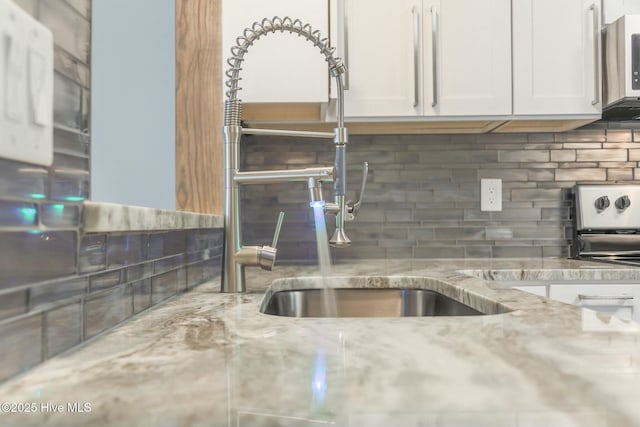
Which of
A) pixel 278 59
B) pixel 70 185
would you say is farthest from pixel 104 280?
pixel 278 59

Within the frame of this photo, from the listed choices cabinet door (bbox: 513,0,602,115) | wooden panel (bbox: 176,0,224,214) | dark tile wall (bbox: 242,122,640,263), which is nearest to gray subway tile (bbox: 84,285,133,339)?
wooden panel (bbox: 176,0,224,214)

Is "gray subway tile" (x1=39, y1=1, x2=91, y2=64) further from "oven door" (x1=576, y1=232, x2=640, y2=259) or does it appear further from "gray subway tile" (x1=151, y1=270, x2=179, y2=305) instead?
"oven door" (x1=576, y1=232, x2=640, y2=259)

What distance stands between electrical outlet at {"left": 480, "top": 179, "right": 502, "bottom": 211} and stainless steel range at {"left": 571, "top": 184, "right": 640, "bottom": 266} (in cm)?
29

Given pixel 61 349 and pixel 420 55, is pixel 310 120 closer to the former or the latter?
pixel 420 55

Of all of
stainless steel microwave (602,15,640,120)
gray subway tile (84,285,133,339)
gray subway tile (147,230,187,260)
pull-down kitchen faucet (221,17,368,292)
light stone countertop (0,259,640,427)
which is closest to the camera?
light stone countertop (0,259,640,427)

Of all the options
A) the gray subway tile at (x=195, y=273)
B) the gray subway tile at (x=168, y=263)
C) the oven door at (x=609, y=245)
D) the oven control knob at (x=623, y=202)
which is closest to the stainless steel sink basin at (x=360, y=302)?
the gray subway tile at (x=195, y=273)

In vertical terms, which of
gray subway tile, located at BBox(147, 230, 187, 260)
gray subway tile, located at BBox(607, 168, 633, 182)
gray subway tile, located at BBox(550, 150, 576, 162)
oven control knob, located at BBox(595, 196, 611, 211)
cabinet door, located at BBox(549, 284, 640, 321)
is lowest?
cabinet door, located at BBox(549, 284, 640, 321)

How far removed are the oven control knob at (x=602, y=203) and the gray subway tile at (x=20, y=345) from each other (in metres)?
1.99

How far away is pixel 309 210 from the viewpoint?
79.1 inches

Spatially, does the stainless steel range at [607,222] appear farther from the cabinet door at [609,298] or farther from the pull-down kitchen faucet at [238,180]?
the pull-down kitchen faucet at [238,180]

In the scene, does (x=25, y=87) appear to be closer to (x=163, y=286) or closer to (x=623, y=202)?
(x=163, y=286)

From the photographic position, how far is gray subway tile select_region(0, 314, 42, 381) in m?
0.40

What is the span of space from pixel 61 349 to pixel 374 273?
101cm

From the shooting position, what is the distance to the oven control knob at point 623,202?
1.87 metres
